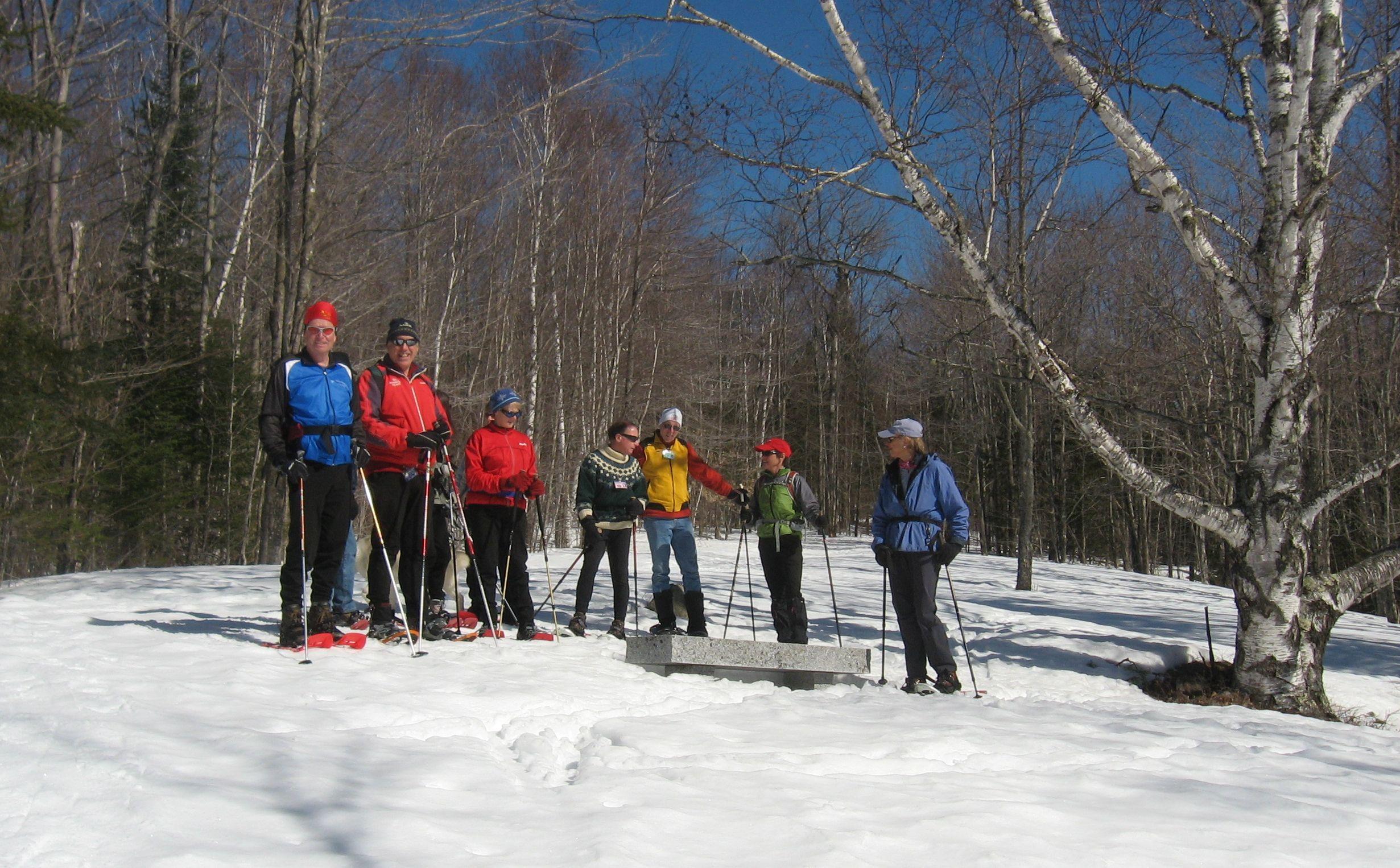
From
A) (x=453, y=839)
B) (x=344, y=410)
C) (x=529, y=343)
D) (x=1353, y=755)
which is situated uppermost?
(x=529, y=343)

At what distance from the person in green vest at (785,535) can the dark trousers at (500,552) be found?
1.93 m

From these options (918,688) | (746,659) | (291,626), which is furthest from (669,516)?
(291,626)

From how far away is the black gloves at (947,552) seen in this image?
6.56 m

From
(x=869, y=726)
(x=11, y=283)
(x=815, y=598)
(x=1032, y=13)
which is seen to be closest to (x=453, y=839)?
(x=869, y=726)

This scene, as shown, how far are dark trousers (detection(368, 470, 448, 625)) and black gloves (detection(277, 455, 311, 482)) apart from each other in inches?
25.4

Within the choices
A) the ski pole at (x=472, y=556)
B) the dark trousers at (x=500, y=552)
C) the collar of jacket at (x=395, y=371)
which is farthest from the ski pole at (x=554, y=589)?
the collar of jacket at (x=395, y=371)

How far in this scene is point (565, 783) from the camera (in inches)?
135

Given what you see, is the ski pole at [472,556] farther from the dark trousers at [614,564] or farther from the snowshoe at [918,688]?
the snowshoe at [918,688]

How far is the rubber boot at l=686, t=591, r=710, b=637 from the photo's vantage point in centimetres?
755

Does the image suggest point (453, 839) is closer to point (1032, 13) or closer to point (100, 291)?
point (1032, 13)

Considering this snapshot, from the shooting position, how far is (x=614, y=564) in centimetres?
761

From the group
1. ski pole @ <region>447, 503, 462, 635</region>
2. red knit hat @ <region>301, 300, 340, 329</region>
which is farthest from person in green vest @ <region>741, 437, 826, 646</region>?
red knit hat @ <region>301, 300, 340, 329</region>

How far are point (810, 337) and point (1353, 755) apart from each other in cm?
3185

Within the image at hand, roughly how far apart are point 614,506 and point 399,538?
6.12 feet
